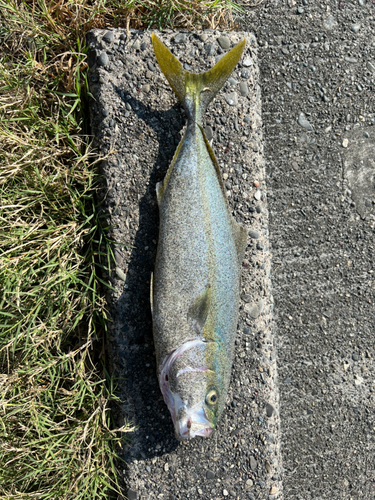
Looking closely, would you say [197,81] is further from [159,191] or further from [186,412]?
[186,412]

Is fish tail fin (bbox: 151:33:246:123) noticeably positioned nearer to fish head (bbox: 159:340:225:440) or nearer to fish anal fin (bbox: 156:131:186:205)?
fish anal fin (bbox: 156:131:186:205)

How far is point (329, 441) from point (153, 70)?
2887mm

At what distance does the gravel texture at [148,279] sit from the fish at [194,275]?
0.22 meters

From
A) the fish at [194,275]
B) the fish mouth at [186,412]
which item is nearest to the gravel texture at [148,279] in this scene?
the fish at [194,275]

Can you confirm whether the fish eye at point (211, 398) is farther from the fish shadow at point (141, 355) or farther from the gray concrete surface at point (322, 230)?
the gray concrete surface at point (322, 230)

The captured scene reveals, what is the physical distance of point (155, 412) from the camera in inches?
102

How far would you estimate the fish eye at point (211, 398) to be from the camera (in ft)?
7.36

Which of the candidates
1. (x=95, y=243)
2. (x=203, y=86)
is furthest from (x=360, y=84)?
(x=95, y=243)

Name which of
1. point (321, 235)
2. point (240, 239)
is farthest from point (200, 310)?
point (321, 235)

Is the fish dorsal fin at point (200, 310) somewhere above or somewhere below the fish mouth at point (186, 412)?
above

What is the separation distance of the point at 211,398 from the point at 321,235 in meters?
1.56

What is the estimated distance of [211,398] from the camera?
2262mm

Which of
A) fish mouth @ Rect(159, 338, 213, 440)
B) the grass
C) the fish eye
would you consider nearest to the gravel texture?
the grass

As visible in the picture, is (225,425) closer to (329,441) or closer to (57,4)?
(329,441)
